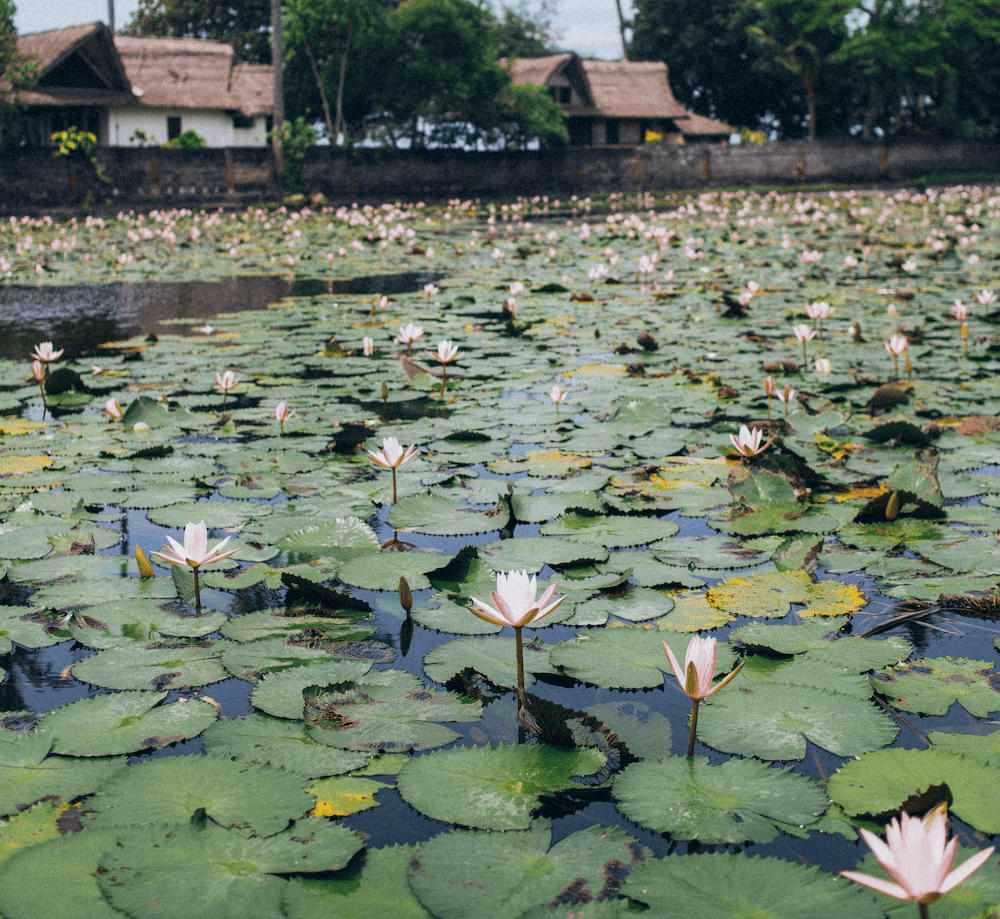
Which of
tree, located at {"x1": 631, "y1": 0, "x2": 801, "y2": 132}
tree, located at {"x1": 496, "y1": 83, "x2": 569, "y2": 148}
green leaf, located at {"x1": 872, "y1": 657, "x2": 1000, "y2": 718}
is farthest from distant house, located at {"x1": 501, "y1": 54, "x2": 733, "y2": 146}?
green leaf, located at {"x1": 872, "y1": 657, "x2": 1000, "y2": 718}

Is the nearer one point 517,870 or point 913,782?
point 517,870

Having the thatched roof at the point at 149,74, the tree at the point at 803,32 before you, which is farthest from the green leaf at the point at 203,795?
the tree at the point at 803,32

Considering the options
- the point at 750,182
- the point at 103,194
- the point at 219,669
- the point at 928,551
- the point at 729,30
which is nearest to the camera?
the point at 219,669

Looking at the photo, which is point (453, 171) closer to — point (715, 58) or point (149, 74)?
point (149, 74)

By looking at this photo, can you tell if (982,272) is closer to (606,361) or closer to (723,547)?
(606,361)

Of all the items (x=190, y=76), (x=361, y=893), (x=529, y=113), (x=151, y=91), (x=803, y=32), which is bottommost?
(x=361, y=893)

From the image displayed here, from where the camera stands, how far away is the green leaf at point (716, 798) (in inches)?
57.0

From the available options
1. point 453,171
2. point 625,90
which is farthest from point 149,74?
point 625,90

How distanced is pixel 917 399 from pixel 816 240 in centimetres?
923

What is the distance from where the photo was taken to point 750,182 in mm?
31547

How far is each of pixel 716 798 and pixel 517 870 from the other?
1.06 ft

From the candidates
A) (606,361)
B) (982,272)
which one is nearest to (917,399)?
(606,361)

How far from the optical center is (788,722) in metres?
1.75

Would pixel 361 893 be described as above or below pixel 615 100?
below
